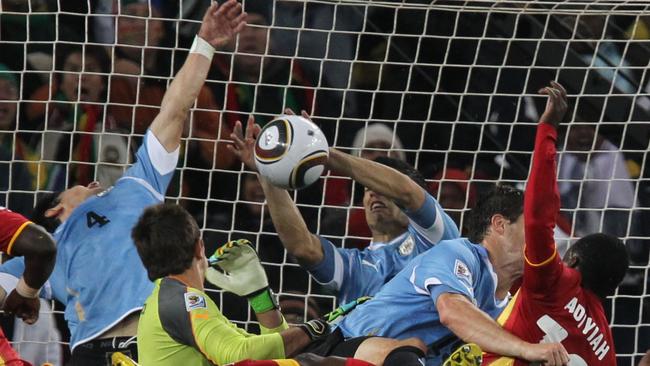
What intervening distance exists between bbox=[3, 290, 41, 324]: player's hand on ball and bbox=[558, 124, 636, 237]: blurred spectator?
2.93m

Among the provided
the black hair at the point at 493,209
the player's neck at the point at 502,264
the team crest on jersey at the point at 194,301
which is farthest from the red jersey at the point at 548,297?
the team crest on jersey at the point at 194,301

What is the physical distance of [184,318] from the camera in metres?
4.11

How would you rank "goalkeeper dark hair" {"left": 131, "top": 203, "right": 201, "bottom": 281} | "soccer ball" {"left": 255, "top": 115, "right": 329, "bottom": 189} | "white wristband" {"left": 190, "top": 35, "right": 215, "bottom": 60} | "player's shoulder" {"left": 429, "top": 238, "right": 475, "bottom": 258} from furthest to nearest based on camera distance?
"white wristband" {"left": 190, "top": 35, "right": 215, "bottom": 60}
"soccer ball" {"left": 255, "top": 115, "right": 329, "bottom": 189}
"player's shoulder" {"left": 429, "top": 238, "right": 475, "bottom": 258}
"goalkeeper dark hair" {"left": 131, "top": 203, "right": 201, "bottom": 281}

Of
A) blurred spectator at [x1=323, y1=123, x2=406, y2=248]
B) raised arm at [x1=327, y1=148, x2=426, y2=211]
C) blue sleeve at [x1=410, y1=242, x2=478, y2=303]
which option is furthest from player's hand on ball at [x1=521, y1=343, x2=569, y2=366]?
blurred spectator at [x1=323, y1=123, x2=406, y2=248]

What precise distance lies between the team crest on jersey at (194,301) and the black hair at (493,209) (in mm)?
1140

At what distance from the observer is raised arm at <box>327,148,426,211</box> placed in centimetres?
496

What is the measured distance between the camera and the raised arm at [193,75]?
5.24 m

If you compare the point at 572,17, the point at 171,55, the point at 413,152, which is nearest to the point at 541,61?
the point at 572,17

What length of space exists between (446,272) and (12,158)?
2.81 metres

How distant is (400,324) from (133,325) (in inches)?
43.7

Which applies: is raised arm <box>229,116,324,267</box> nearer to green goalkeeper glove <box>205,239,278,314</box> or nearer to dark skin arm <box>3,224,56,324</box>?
green goalkeeper glove <box>205,239,278,314</box>

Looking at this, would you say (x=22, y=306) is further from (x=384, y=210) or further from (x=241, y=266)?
(x=384, y=210)

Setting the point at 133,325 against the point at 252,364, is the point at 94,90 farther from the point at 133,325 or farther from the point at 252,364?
the point at 252,364

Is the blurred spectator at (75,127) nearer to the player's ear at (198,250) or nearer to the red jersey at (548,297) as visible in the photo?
the player's ear at (198,250)
